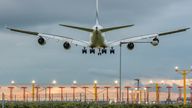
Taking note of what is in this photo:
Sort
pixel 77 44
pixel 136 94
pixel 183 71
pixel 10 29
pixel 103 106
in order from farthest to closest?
pixel 136 94 < pixel 77 44 < pixel 10 29 < pixel 183 71 < pixel 103 106

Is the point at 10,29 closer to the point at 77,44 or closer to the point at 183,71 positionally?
the point at 77,44

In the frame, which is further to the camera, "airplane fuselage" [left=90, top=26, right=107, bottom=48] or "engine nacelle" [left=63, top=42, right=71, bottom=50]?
"engine nacelle" [left=63, top=42, right=71, bottom=50]

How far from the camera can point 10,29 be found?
9850cm

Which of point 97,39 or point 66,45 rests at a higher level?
point 97,39

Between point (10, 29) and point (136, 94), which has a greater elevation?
point (10, 29)

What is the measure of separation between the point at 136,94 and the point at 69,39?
35755 millimetres

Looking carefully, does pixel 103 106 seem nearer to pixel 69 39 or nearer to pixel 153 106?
pixel 153 106

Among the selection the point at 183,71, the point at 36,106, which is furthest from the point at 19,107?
the point at 183,71

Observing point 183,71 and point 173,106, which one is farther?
point 183,71

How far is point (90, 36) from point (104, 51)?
3882mm

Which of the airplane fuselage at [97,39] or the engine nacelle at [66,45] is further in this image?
the engine nacelle at [66,45]

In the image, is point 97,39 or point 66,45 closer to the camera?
point 97,39

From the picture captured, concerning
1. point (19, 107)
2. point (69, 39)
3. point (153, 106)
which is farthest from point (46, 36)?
point (153, 106)

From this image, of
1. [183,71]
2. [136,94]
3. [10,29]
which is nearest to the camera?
[183,71]
